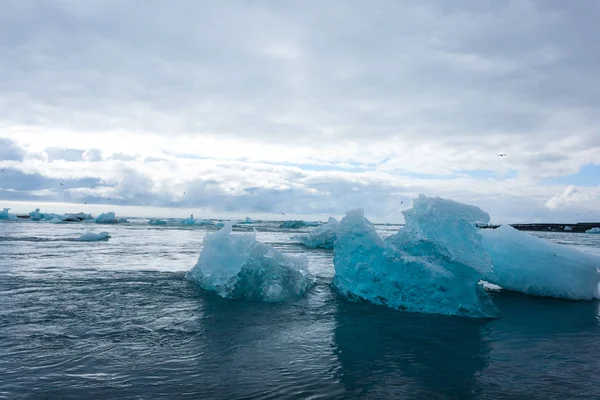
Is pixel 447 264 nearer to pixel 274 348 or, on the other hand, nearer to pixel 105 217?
pixel 274 348

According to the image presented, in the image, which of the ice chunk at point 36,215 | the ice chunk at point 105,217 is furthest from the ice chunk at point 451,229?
the ice chunk at point 36,215

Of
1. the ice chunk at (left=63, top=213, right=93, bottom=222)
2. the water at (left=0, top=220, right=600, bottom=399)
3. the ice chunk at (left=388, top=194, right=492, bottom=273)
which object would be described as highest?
the ice chunk at (left=388, top=194, right=492, bottom=273)

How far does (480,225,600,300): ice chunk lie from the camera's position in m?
12.9

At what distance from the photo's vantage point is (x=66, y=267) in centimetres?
1633

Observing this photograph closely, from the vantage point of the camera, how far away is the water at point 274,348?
556 centimetres

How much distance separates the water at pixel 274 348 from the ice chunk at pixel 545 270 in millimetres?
715

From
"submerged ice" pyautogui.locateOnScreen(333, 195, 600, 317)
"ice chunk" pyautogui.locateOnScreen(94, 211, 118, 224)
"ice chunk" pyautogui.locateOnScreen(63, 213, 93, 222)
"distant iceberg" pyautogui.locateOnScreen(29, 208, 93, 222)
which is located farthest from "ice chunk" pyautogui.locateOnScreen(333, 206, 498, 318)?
"ice chunk" pyautogui.locateOnScreen(63, 213, 93, 222)

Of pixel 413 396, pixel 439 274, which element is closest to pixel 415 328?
pixel 439 274

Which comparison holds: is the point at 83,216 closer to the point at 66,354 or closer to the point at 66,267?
the point at 66,267

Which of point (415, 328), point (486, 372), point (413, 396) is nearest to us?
point (413, 396)

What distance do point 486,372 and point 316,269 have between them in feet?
41.6

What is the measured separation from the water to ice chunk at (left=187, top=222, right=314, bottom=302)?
1.98 feet

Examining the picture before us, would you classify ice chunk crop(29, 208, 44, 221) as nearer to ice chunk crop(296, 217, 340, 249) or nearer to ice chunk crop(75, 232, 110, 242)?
ice chunk crop(75, 232, 110, 242)

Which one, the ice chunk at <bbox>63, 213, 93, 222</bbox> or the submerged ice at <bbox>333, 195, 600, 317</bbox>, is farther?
the ice chunk at <bbox>63, 213, 93, 222</bbox>
